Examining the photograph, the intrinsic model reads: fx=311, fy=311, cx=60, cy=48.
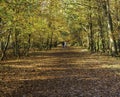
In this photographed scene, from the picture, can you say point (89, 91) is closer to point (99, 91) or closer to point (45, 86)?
point (99, 91)

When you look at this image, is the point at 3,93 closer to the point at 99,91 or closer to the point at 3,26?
the point at 99,91

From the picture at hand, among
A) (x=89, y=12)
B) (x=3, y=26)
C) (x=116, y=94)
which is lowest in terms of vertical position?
(x=116, y=94)

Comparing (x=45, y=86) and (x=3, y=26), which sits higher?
(x=3, y=26)

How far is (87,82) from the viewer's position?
15.3m

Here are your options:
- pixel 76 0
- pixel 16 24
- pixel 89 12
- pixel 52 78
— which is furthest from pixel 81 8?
pixel 52 78

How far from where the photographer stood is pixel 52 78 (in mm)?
16906

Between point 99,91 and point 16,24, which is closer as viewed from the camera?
point 99,91

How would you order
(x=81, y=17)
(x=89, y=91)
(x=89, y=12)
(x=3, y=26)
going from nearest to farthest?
(x=89, y=91) → (x=3, y=26) → (x=89, y=12) → (x=81, y=17)

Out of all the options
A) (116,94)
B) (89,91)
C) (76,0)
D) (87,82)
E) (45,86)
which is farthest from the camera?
(76,0)

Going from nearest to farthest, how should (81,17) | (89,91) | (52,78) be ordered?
(89,91), (52,78), (81,17)

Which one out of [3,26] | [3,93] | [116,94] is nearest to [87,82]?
[116,94]

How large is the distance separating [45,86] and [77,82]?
1.90 meters

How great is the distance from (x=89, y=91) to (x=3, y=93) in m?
3.51

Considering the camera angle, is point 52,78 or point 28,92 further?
point 52,78
